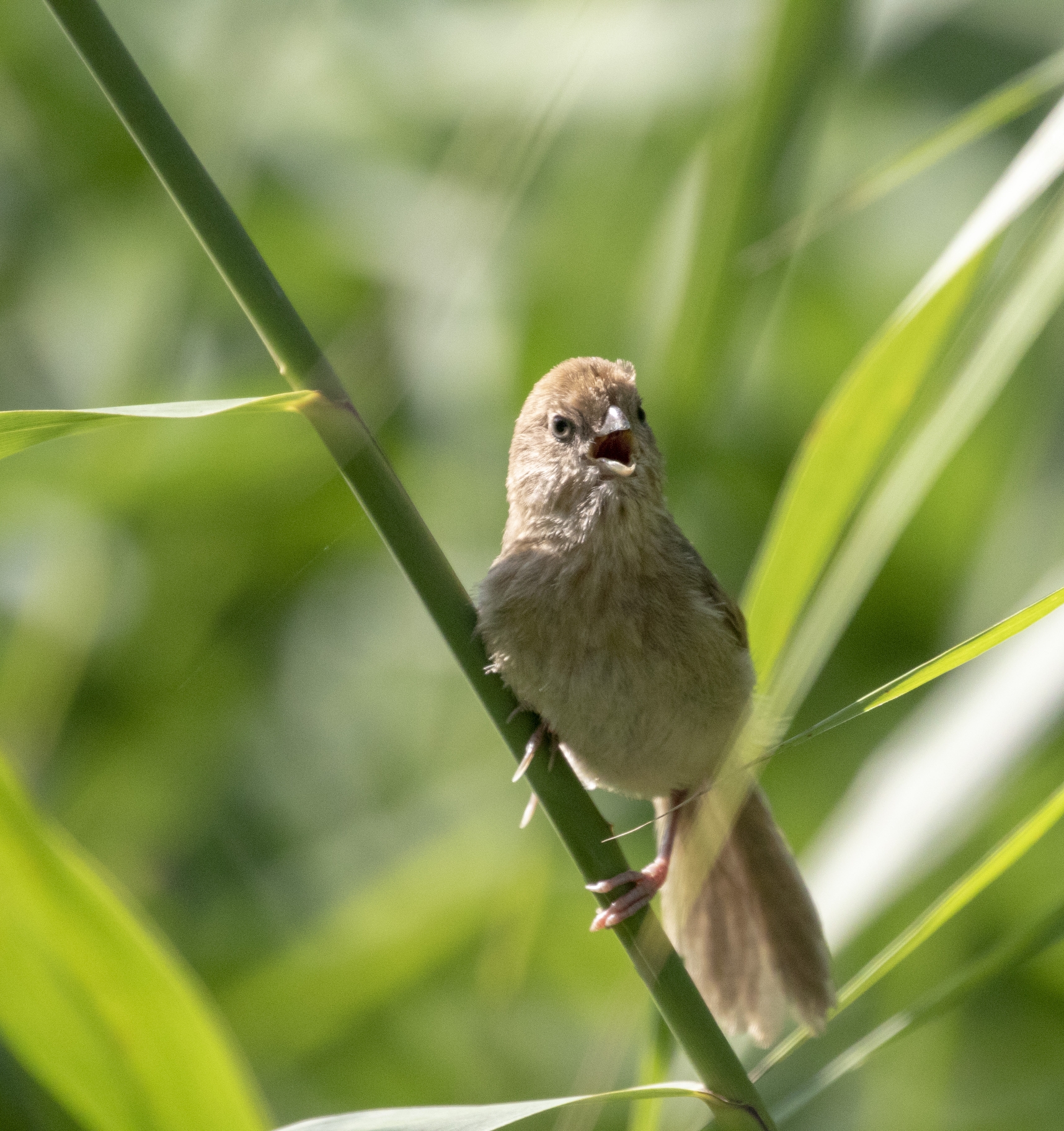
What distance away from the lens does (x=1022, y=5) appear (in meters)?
3.64

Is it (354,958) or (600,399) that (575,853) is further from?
(354,958)

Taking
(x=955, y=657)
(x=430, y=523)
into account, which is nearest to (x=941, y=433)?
(x=955, y=657)

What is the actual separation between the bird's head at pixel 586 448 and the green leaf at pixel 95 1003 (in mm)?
1116

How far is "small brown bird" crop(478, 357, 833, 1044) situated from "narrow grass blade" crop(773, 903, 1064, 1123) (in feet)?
1.59

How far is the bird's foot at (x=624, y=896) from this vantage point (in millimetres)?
1456

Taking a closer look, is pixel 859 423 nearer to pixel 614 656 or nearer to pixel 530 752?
pixel 530 752

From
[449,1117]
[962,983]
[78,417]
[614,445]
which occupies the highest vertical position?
[78,417]

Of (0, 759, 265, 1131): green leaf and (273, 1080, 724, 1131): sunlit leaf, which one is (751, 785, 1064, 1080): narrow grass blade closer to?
(273, 1080, 724, 1131): sunlit leaf

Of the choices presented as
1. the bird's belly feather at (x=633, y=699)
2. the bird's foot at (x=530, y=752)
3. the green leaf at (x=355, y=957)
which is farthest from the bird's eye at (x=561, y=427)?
the green leaf at (x=355, y=957)

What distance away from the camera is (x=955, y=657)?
1117 millimetres

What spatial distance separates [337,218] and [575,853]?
2.81 meters

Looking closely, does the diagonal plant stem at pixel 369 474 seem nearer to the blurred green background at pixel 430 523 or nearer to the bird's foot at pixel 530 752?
the bird's foot at pixel 530 752

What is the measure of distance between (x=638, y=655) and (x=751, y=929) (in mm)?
707

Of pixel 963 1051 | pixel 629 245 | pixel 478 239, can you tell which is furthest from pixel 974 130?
pixel 963 1051
